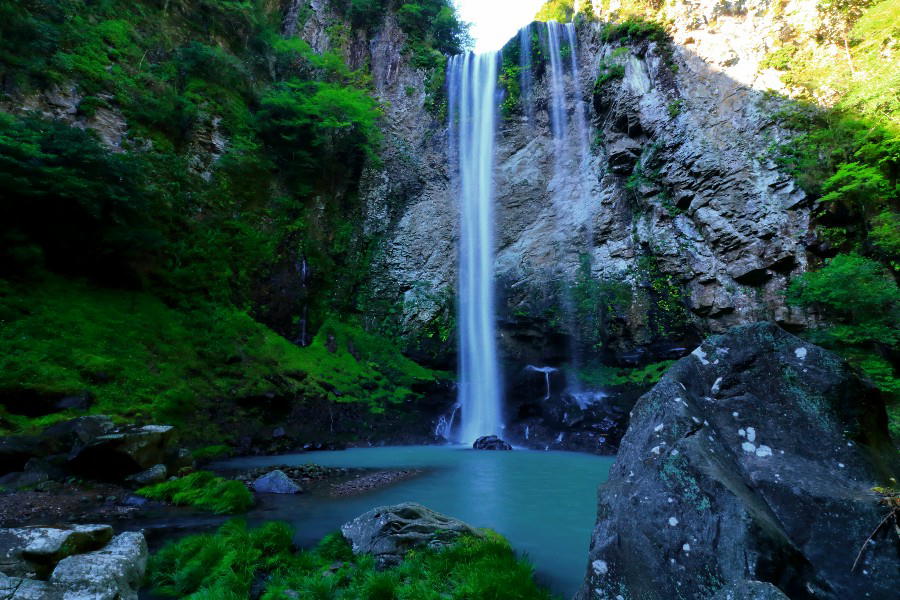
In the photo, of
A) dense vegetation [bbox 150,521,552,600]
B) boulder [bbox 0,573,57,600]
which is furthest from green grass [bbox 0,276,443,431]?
boulder [bbox 0,573,57,600]

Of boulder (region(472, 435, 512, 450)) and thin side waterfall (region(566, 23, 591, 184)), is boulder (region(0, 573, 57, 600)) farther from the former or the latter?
thin side waterfall (region(566, 23, 591, 184))

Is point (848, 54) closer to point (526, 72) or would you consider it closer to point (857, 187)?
point (857, 187)

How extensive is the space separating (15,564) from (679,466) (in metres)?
4.60

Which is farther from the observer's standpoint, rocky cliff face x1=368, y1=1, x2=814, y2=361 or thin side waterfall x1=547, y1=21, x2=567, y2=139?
thin side waterfall x1=547, y1=21, x2=567, y2=139

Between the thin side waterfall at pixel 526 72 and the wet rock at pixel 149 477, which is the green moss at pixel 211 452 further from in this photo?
the thin side waterfall at pixel 526 72

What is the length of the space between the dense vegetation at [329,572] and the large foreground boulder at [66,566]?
409 millimetres

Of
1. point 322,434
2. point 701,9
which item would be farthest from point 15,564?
point 701,9

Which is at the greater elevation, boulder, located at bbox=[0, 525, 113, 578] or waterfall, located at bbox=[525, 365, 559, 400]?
waterfall, located at bbox=[525, 365, 559, 400]

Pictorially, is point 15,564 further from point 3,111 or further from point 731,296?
point 731,296

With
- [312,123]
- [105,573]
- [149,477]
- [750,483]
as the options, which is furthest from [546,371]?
[105,573]

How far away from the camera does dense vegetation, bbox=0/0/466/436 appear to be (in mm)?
10305

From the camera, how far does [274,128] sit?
60.1 ft

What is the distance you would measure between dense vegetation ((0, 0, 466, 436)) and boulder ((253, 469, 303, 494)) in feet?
13.4

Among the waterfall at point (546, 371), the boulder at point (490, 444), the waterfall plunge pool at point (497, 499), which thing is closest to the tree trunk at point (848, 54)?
the waterfall at point (546, 371)
